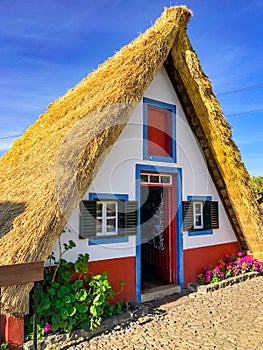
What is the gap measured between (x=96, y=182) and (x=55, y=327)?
8.57 ft

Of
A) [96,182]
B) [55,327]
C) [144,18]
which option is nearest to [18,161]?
[96,182]

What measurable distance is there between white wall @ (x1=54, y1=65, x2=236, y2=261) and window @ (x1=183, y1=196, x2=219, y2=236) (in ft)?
0.52

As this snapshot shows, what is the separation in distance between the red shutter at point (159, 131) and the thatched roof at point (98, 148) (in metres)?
0.77

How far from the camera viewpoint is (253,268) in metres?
8.41

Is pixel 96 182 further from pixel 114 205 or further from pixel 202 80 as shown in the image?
pixel 202 80

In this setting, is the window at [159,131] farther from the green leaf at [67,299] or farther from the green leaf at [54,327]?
the green leaf at [54,327]

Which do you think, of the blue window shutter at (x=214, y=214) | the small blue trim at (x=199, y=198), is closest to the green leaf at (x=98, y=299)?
the small blue trim at (x=199, y=198)

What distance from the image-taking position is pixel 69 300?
4.74m

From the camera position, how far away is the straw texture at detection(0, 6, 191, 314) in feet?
13.8

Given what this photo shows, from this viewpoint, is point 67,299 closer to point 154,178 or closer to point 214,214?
point 154,178

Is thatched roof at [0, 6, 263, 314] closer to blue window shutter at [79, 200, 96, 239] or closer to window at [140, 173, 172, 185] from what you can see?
blue window shutter at [79, 200, 96, 239]

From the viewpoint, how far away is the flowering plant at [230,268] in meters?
7.59

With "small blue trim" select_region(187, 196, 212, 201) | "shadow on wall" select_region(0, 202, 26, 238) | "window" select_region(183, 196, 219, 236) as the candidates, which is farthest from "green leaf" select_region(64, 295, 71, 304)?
"small blue trim" select_region(187, 196, 212, 201)

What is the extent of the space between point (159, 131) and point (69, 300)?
171 inches
